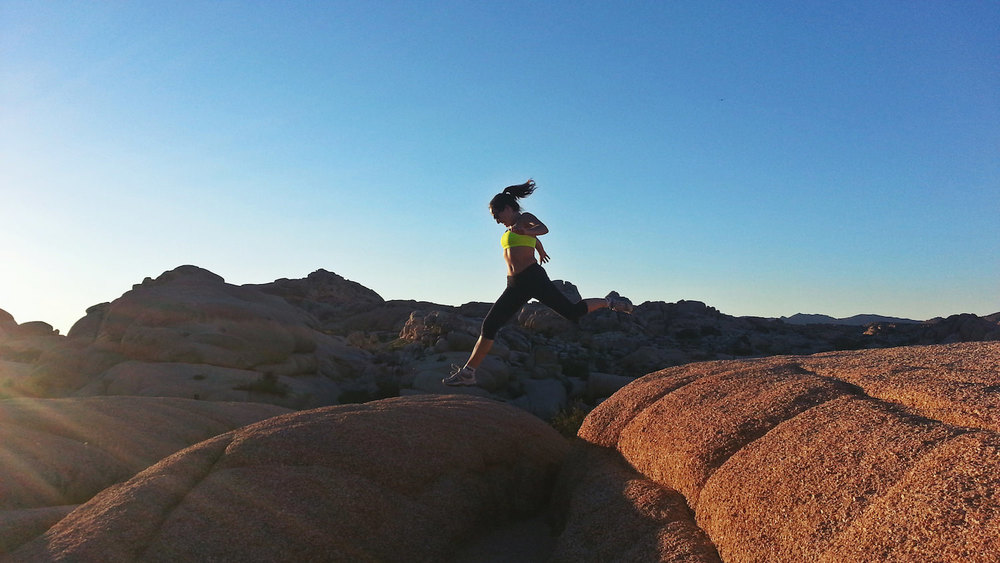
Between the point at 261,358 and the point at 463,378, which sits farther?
the point at 261,358

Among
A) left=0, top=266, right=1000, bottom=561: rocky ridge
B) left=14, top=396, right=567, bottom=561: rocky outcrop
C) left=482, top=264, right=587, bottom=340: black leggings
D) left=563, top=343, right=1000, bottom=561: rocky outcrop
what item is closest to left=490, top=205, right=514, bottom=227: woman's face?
left=482, top=264, right=587, bottom=340: black leggings

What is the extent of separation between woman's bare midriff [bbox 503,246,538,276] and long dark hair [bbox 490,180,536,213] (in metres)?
0.50

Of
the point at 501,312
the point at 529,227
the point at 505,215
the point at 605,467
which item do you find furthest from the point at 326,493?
the point at 505,215

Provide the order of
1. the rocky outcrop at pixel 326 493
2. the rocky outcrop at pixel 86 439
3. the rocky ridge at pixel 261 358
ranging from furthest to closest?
the rocky ridge at pixel 261 358 < the rocky outcrop at pixel 86 439 < the rocky outcrop at pixel 326 493

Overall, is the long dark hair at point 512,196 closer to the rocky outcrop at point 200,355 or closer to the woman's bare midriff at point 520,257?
the woman's bare midriff at point 520,257

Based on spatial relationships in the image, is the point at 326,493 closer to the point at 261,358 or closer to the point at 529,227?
the point at 529,227

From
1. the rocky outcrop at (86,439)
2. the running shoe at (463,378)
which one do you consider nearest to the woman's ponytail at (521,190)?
the running shoe at (463,378)

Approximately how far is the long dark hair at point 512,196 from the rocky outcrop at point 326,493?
8.37 ft

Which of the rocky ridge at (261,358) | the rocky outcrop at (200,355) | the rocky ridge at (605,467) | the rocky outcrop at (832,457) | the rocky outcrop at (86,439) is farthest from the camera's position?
the rocky ridge at (261,358)

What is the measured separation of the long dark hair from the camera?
798 centimetres

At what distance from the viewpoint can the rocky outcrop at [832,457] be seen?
105 inches

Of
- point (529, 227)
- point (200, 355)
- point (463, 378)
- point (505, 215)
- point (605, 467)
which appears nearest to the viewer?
point (605, 467)

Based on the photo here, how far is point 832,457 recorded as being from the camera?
335cm

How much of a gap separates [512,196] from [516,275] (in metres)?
1.00
